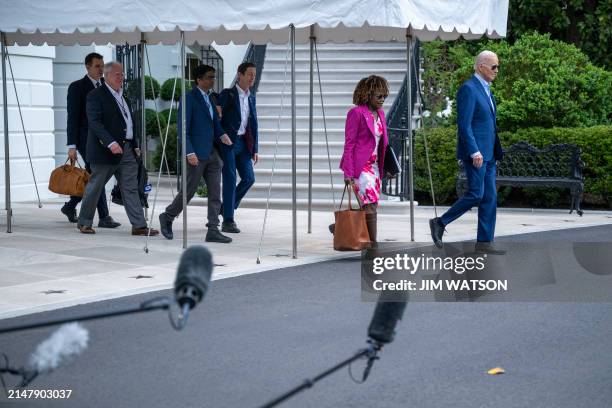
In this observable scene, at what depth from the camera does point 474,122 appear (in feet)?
33.7

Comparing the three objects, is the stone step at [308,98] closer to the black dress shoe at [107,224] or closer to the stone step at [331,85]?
the stone step at [331,85]

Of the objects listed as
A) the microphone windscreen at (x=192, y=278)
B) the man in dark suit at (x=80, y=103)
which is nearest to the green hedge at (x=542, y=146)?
the man in dark suit at (x=80, y=103)

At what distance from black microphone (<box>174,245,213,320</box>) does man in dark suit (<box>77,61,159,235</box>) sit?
9744mm

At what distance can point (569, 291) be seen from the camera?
866 cm

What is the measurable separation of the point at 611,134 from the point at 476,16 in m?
6.20

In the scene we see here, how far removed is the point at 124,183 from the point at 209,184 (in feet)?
3.60

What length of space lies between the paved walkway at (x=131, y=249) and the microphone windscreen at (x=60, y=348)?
548cm

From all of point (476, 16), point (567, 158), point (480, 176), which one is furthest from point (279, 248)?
point (567, 158)

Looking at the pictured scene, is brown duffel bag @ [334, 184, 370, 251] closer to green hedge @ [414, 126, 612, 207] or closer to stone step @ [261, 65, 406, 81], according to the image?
green hedge @ [414, 126, 612, 207]

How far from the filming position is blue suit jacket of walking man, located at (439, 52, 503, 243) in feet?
33.2

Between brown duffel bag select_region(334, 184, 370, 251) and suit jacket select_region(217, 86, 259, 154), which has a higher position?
suit jacket select_region(217, 86, 259, 154)

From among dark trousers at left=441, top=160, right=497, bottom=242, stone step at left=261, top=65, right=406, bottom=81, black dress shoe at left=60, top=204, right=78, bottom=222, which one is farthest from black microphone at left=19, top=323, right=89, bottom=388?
stone step at left=261, top=65, right=406, bottom=81

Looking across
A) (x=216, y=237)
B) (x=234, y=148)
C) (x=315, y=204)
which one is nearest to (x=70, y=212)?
(x=234, y=148)

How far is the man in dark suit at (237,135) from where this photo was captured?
40.4 feet
